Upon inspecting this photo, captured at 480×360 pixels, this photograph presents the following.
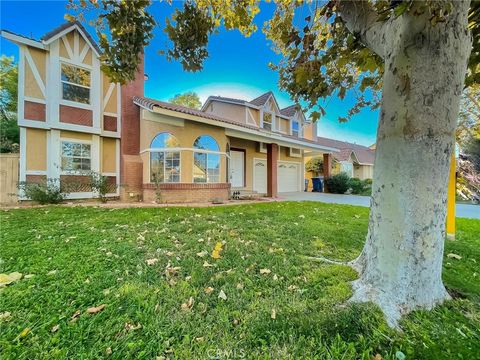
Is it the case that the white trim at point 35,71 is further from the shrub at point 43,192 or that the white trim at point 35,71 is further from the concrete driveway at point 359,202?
the concrete driveway at point 359,202

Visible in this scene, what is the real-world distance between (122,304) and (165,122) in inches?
365

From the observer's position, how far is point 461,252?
4156 millimetres

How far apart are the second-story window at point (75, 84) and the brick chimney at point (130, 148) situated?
5.03 feet

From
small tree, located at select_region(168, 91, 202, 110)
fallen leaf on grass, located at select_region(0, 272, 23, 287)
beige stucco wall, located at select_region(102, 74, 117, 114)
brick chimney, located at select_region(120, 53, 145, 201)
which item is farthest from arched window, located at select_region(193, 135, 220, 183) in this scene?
small tree, located at select_region(168, 91, 202, 110)

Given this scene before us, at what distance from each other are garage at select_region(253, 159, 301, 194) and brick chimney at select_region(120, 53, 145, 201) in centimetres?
743

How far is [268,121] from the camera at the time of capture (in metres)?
17.2

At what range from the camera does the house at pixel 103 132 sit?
9461mm

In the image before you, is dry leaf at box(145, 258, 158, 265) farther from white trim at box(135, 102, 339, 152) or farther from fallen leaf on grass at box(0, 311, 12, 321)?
white trim at box(135, 102, 339, 152)

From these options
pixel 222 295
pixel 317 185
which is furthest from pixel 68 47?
pixel 317 185

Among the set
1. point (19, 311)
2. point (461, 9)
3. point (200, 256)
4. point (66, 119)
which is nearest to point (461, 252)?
point (461, 9)

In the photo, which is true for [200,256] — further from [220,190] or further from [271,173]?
[271,173]

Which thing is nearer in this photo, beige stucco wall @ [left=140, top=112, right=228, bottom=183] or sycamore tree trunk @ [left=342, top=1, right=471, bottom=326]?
sycamore tree trunk @ [left=342, top=1, right=471, bottom=326]

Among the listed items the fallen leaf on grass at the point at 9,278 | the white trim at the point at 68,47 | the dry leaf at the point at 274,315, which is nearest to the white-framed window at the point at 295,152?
the white trim at the point at 68,47

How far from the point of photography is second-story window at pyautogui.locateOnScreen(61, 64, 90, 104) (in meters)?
9.99
